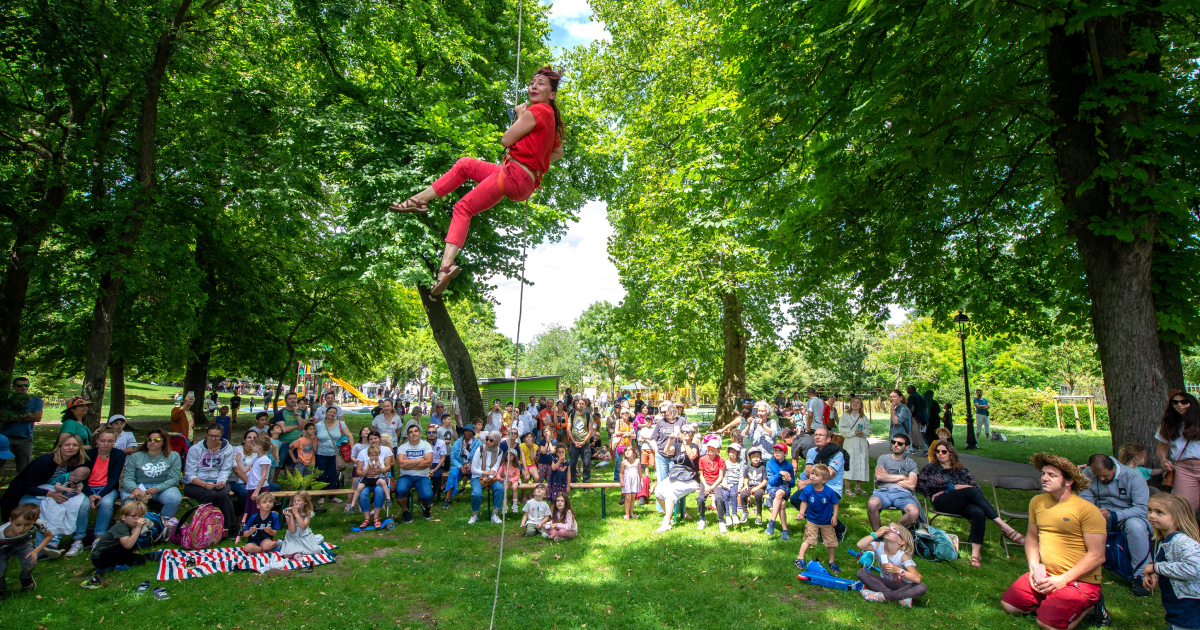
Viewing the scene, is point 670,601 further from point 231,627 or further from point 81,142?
point 81,142

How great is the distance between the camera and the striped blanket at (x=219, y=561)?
551cm

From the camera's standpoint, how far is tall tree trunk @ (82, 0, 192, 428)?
27.0 feet

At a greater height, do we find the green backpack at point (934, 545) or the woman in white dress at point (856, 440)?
the woman in white dress at point (856, 440)

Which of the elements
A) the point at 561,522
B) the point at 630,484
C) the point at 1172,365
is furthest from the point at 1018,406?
the point at 561,522

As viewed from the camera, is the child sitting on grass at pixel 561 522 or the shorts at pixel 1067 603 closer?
the shorts at pixel 1067 603

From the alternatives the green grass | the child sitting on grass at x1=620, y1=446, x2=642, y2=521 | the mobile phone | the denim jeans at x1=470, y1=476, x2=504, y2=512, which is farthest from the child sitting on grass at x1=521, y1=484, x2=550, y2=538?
the mobile phone

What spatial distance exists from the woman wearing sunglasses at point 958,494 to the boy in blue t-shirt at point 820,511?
4.51ft

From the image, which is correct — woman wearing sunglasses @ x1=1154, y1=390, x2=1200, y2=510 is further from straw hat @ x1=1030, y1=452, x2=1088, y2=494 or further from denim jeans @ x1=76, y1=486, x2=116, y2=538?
denim jeans @ x1=76, y1=486, x2=116, y2=538

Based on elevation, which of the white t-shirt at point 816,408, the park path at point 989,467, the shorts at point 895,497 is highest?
the white t-shirt at point 816,408

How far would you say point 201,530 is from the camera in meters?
6.23

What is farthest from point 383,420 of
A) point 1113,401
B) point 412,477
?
point 1113,401

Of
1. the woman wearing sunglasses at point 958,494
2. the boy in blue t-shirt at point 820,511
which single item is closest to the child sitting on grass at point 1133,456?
the woman wearing sunglasses at point 958,494

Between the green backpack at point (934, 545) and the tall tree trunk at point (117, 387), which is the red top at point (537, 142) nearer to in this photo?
the green backpack at point (934, 545)

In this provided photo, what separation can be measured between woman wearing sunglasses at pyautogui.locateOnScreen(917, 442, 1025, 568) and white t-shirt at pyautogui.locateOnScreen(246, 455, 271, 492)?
7955mm
